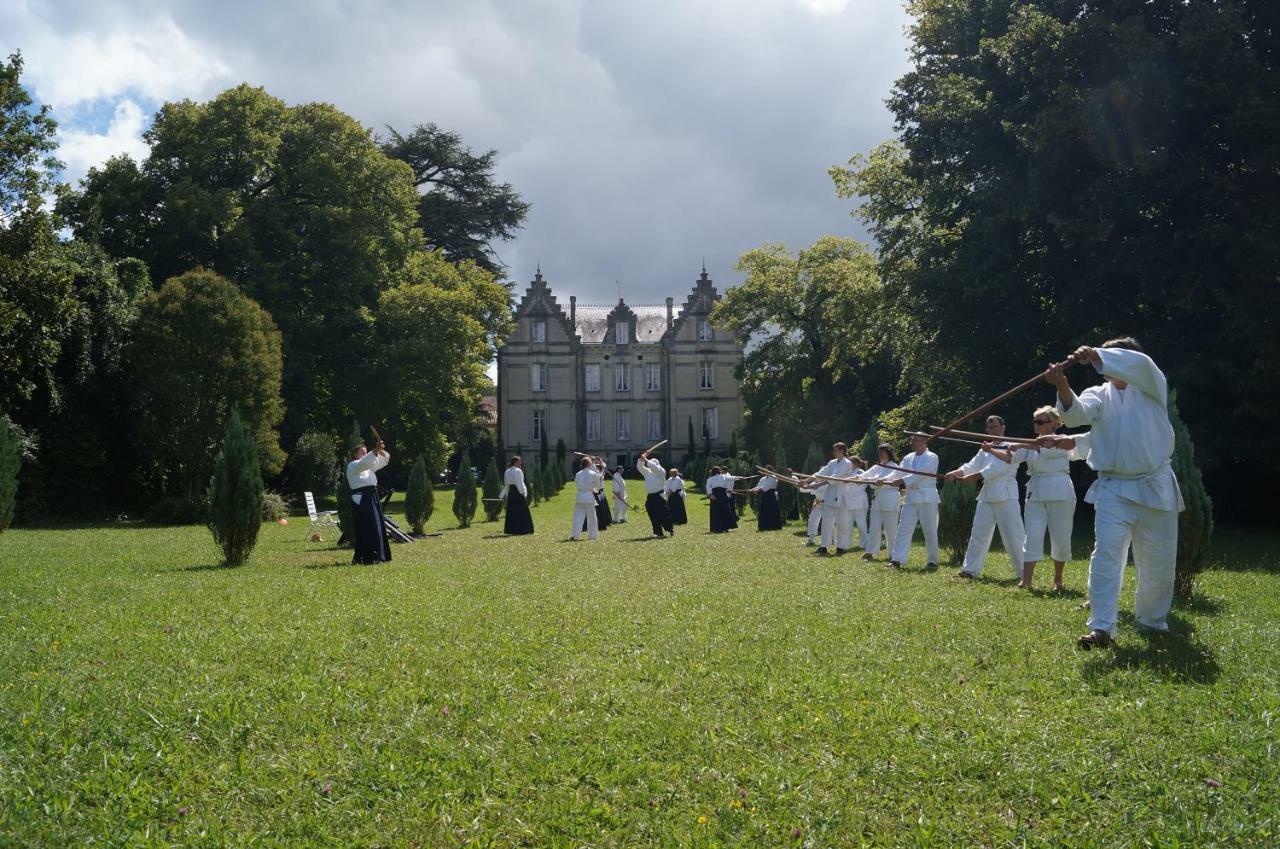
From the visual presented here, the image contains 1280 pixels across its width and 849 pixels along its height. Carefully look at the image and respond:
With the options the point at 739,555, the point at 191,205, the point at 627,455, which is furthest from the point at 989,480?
the point at 627,455

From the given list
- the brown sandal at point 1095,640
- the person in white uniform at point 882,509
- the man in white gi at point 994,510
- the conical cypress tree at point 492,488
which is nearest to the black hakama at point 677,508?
the conical cypress tree at point 492,488

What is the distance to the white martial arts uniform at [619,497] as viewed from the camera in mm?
29781

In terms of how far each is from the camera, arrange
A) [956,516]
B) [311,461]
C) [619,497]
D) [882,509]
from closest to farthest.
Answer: [956,516] < [882,509] < [619,497] < [311,461]

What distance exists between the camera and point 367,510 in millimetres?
16594

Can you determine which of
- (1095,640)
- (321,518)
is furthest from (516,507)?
(1095,640)

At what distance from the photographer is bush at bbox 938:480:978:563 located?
1634 centimetres

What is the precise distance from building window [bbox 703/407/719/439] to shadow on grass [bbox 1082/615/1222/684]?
66833mm

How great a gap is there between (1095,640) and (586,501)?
16337mm

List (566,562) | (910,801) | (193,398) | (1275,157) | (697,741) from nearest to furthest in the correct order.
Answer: (910,801)
(697,741)
(566,562)
(1275,157)
(193,398)

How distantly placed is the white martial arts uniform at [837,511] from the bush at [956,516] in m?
1.94

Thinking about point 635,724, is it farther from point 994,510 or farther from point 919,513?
point 919,513

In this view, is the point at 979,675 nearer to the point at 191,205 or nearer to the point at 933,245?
the point at 933,245

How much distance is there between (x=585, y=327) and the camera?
77.6 m

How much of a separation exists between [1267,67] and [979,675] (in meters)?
18.7
